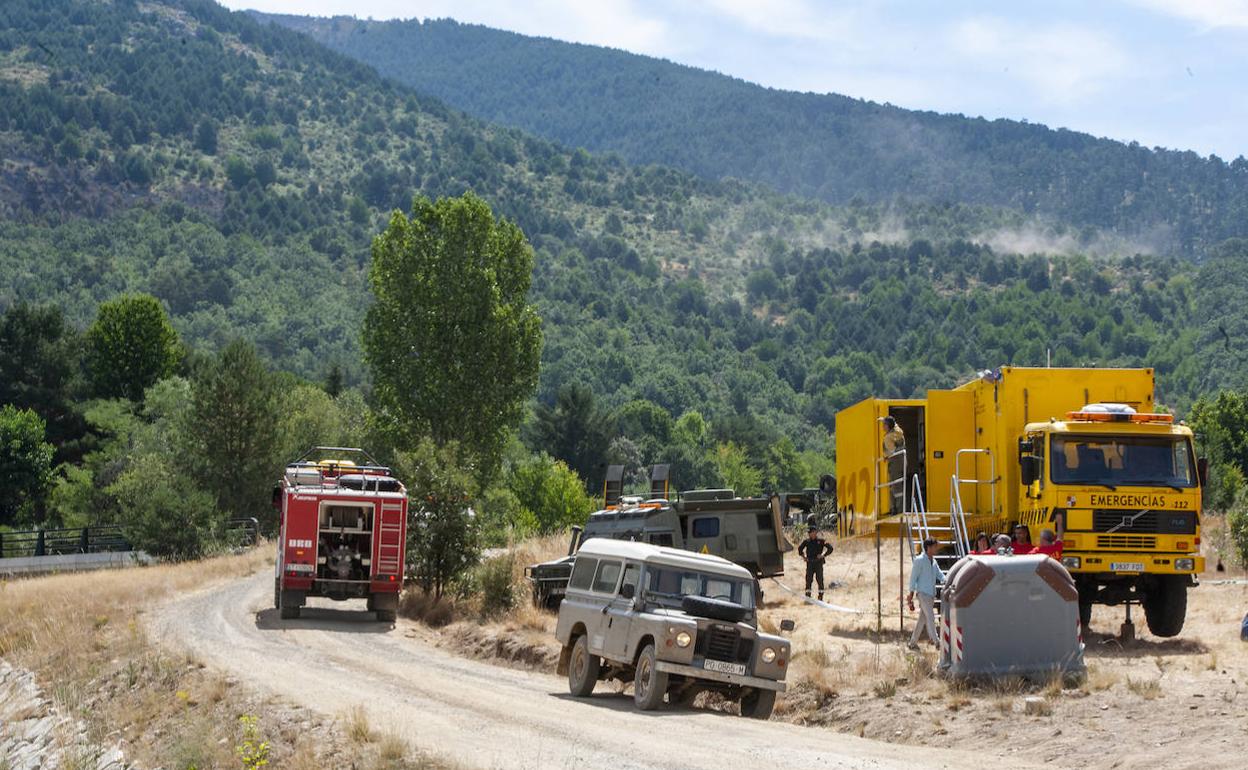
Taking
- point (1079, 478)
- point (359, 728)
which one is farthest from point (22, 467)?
point (359, 728)

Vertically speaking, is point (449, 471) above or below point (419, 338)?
below

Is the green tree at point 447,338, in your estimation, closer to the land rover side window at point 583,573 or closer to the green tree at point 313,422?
the green tree at point 313,422

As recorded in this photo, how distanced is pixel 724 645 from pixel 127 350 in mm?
89330

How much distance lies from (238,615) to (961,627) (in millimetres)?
19646

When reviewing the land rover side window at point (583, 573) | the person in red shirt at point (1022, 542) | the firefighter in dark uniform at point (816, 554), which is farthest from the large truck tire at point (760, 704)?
the firefighter in dark uniform at point (816, 554)

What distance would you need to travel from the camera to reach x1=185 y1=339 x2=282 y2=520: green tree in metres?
69.6

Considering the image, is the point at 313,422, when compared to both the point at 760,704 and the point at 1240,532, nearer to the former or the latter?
the point at 1240,532

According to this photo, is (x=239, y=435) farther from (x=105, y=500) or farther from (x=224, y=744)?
(x=224, y=744)

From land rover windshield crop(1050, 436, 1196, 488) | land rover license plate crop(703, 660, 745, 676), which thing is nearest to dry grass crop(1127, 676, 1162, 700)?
land rover license plate crop(703, 660, 745, 676)

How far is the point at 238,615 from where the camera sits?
121ft

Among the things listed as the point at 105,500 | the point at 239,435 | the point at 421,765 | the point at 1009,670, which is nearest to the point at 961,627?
the point at 1009,670

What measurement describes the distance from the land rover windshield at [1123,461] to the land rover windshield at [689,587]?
709 centimetres

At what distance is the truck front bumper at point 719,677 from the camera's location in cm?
2230

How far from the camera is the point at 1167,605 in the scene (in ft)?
91.2
